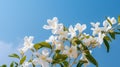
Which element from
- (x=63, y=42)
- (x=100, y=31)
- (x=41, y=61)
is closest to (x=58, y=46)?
(x=63, y=42)

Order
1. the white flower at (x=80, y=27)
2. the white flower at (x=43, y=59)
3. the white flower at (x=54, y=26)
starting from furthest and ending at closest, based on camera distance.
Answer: the white flower at (x=80, y=27) < the white flower at (x=54, y=26) < the white flower at (x=43, y=59)

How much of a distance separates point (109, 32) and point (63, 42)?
0.43 metres

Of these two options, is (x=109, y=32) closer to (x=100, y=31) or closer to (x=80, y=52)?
(x=100, y=31)

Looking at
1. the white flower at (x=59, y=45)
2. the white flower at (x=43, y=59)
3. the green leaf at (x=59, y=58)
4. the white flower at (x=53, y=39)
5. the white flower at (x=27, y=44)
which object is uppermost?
the white flower at (x=27, y=44)

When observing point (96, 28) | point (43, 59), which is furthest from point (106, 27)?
point (43, 59)


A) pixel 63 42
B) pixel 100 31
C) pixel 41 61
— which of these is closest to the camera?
pixel 41 61

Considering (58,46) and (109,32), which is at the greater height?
(109,32)

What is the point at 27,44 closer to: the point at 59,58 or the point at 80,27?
the point at 59,58

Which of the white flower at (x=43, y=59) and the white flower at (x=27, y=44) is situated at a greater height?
the white flower at (x=27, y=44)

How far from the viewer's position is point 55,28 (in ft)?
5.59

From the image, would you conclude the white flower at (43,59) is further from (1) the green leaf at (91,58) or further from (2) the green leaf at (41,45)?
(1) the green leaf at (91,58)

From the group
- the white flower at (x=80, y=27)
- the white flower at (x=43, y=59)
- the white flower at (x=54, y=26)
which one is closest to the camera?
the white flower at (x=43, y=59)

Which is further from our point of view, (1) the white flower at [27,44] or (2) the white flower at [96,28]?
(2) the white flower at [96,28]

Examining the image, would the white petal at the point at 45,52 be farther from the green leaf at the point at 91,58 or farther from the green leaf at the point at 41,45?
the green leaf at the point at 91,58
